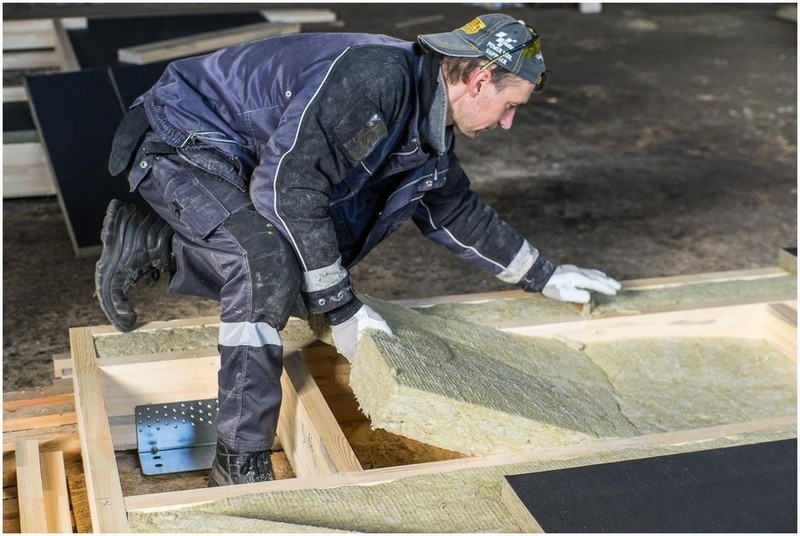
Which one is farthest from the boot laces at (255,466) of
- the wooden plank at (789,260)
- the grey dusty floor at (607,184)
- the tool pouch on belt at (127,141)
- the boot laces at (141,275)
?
the wooden plank at (789,260)

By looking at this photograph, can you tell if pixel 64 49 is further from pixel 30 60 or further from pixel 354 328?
pixel 354 328

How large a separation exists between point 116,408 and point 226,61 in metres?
1.04

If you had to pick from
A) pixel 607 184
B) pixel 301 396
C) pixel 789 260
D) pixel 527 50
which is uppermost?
pixel 527 50

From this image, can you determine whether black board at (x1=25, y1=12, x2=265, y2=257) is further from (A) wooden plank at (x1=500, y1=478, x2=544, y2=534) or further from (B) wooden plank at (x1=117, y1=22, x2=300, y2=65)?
(A) wooden plank at (x1=500, y1=478, x2=544, y2=534)

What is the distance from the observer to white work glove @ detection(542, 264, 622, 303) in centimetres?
309

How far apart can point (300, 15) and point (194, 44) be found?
2357 mm

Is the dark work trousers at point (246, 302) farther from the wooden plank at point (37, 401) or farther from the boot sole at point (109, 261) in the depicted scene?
the wooden plank at point (37, 401)

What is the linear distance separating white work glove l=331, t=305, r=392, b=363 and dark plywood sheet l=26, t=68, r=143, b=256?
2225mm

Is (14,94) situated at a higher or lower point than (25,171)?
higher

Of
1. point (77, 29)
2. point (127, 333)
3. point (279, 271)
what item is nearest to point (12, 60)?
point (77, 29)

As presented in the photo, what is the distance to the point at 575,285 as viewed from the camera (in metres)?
3.11

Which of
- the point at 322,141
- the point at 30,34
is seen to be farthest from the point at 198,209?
the point at 30,34

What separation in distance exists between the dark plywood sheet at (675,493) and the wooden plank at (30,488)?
1.19 m

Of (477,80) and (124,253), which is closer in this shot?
(477,80)
